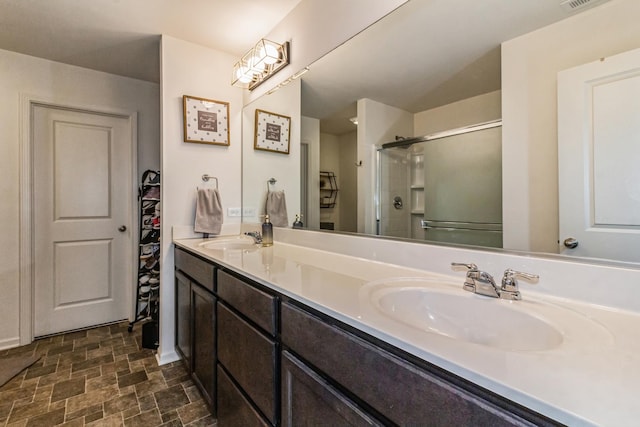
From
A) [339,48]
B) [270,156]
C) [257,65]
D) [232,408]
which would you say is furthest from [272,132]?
[232,408]

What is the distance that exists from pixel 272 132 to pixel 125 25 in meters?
1.16

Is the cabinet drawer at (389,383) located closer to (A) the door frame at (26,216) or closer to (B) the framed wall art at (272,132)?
(B) the framed wall art at (272,132)

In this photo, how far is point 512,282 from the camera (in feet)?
2.73

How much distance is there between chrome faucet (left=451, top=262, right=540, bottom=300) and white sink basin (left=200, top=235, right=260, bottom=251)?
54.0 inches

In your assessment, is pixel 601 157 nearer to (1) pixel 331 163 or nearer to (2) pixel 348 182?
(2) pixel 348 182

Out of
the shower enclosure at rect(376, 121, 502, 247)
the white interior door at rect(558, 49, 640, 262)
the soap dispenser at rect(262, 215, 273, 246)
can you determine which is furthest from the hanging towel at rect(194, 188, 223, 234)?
the white interior door at rect(558, 49, 640, 262)

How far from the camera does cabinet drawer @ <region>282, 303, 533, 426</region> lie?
0.48 m

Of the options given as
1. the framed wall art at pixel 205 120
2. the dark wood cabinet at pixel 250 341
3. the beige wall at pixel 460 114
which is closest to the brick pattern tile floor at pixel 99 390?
the dark wood cabinet at pixel 250 341

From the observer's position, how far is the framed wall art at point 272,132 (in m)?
2.05

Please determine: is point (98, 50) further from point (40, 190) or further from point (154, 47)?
point (40, 190)

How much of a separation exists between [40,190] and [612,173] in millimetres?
3563

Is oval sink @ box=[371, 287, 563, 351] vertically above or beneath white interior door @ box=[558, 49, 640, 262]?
beneath

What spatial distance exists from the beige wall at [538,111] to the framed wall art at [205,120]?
1.94 metres

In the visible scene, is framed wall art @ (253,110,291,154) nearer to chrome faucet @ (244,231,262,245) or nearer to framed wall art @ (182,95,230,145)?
framed wall art @ (182,95,230,145)
